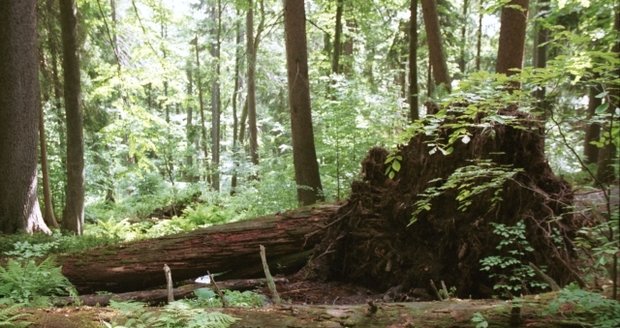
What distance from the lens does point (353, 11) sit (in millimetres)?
13266

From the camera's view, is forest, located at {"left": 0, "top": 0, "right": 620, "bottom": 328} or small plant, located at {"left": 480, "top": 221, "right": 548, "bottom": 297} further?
small plant, located at {"left": 480, "top": 221, "right": 548, "bottom": 297}

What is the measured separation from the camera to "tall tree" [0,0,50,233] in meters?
8.41

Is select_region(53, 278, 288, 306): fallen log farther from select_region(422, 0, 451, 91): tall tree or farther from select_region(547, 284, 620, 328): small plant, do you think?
select_region(422, 0, 451, 91): tall tree

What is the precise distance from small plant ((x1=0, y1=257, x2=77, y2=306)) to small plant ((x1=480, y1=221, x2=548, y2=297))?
4.86 m

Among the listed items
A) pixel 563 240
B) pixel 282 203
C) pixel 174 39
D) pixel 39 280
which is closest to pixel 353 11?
pixel 282 203

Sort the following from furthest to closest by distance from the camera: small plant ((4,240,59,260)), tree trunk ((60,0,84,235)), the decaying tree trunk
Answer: tree trunk ((60,0,84,235)) < small plant ((4,240,59,260)) < the decaying tree trunk

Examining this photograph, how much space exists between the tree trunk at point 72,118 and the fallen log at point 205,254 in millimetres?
4898

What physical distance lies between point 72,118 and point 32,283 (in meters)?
5.91

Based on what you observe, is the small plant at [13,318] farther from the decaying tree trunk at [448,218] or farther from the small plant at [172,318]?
the decaying tree trunk at [448,218]

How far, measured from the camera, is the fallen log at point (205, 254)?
6.18 meters

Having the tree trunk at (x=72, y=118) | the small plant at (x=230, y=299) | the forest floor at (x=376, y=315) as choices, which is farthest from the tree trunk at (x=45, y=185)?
the forest floor at (x=376, y=315)

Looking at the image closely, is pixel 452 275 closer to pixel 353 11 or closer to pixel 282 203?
pixel 282 203

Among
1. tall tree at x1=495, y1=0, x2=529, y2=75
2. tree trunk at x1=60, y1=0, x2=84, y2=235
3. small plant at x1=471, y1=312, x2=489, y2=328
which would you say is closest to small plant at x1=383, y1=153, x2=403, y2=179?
small plant at x1=471, y1=312, x2=489, y2=328

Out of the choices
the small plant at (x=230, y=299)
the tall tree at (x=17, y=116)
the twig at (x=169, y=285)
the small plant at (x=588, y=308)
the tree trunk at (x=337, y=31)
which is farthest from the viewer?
the tree trunk at (x=337, y=31)
